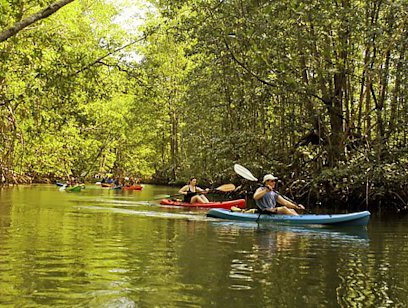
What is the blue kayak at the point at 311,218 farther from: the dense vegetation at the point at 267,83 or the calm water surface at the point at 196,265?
the dense vegetation at the point at 267,83

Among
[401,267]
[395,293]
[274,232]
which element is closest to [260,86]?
[274,232]

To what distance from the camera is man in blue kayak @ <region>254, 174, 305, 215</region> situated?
463 inches

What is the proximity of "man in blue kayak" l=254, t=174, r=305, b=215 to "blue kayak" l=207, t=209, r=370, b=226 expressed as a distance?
24 centimetres

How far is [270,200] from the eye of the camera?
39.6 ft

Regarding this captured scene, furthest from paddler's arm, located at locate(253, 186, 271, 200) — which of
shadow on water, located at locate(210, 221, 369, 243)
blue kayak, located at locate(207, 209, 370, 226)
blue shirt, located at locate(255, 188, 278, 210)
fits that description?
shadow on water, located at locate(210, 221, 369, 243)

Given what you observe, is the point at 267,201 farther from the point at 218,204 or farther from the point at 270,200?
the point at 218,204

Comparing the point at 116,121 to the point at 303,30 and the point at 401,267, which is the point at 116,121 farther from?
the point at 401,267

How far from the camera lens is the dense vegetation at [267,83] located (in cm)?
1021

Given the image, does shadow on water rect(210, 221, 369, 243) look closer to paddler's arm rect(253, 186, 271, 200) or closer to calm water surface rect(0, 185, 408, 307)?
calm water surface rect(0, 185, 408, 307)

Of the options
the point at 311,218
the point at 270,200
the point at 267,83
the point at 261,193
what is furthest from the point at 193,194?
the point at 311,218

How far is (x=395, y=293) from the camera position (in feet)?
17.4

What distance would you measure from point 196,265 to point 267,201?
5.74 metres

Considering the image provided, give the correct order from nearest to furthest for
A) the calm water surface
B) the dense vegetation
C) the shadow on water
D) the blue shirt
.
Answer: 1. the calm water surface
2. the shadow on water
3. the dense vegetation
4. the blue shirt

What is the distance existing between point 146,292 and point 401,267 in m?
3.45
